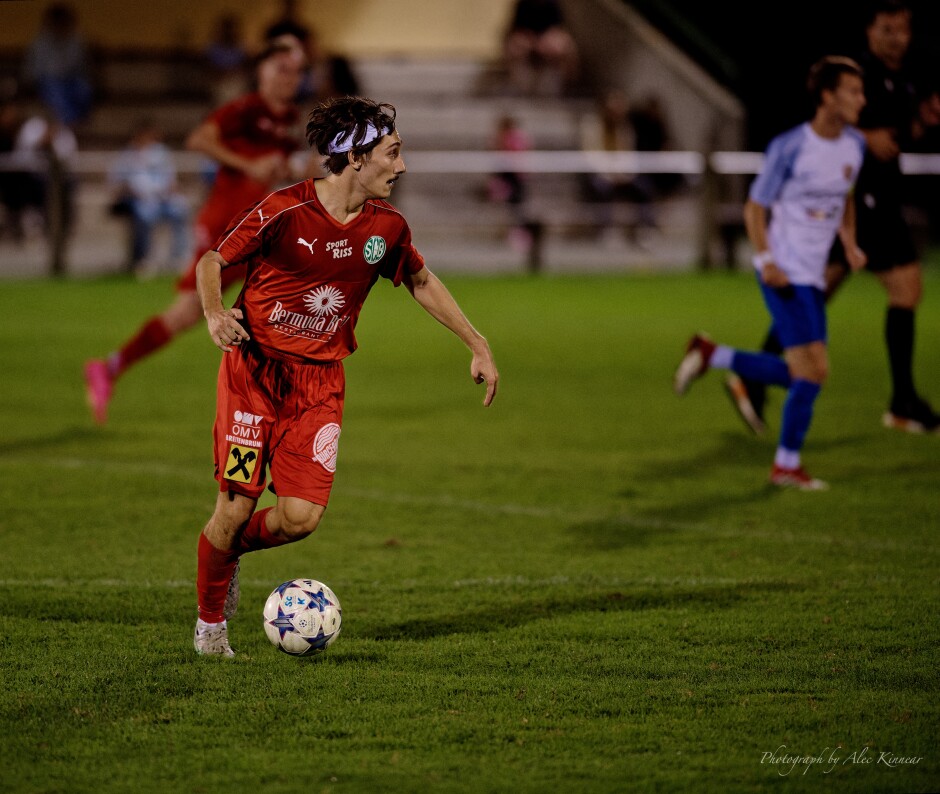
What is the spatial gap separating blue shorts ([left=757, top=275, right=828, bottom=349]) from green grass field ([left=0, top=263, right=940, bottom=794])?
861 millimetres

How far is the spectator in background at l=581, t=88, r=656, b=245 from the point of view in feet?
74.0

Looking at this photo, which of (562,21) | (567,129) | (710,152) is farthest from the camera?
(562,21)

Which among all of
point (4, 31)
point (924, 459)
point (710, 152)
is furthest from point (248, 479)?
point (4, 31)

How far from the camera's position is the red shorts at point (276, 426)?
5.18 m

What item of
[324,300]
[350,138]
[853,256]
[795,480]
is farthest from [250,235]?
[853,256]

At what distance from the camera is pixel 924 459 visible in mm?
9148

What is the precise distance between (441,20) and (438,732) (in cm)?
2496

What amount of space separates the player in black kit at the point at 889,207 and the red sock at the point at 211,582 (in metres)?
5.19

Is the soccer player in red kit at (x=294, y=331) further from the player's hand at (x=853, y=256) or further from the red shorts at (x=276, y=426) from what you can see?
the player's hand at (x=853, y=256)

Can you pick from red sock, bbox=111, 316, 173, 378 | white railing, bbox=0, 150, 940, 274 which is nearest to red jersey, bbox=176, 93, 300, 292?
red sock, bbox=111, 316, 173, 378

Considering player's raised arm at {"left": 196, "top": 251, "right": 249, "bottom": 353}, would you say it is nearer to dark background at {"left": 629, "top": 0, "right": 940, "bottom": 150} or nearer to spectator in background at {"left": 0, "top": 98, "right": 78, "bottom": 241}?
spectator in background at {"left": 0, "top": 98, "right": 78, "bottom": 241}

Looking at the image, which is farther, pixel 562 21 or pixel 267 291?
pixel 562 21

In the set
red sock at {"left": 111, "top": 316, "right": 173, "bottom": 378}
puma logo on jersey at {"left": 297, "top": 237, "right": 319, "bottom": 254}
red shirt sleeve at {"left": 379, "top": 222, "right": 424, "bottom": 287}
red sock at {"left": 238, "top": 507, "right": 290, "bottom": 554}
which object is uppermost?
puma logo on jersey at {"left": 297, "top": 237, "right": 319, "bottom": 254}

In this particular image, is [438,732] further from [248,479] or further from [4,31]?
[4,31]
